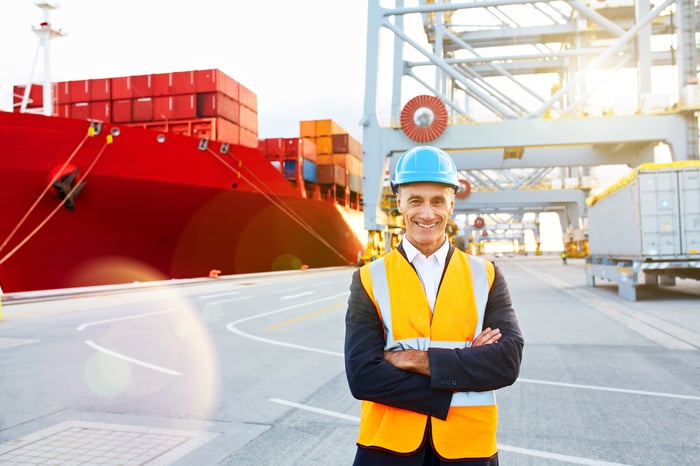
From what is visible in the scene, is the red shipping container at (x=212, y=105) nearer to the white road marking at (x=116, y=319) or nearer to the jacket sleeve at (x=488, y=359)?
Result: the white road marking at (x=116, y=319)

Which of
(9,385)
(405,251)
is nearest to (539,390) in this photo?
(405,251)

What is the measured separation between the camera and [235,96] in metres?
25.0

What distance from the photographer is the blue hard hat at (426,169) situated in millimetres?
2129

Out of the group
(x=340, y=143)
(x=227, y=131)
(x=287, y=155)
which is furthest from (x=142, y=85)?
(x=340, y=143)

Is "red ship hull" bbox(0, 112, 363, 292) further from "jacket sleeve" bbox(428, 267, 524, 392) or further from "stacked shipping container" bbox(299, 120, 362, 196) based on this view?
"jacket sleeve" bbox(428, 267, 524, 392)

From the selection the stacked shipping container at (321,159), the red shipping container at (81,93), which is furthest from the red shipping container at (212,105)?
the stacked shipping container at (321,159)

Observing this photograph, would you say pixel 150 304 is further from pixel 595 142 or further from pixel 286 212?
pixel 595 142

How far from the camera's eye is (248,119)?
26234 mm

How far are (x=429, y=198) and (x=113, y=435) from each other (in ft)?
12.0

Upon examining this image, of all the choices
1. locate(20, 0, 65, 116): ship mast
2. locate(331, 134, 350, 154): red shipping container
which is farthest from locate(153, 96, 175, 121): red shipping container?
locate(331, 134, 350, 154): red shipping container

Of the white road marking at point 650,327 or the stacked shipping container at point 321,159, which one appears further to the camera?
the stacked shipping container at point 321,159

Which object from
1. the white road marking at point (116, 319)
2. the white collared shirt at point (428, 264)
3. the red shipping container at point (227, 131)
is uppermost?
the red shipping container at point (227, 131)

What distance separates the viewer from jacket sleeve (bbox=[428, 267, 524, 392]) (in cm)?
197

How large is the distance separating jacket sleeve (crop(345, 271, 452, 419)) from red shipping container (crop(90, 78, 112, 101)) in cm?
2491
